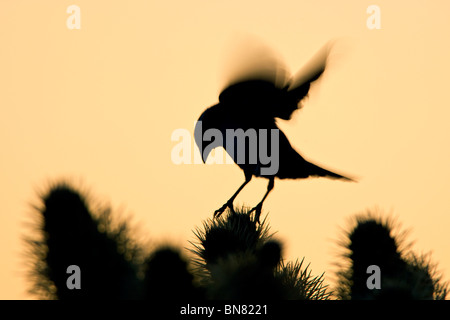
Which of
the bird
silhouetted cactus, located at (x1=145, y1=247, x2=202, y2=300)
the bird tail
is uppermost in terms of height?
the bird

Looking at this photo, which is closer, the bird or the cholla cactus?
the cholla cactus

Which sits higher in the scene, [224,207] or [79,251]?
[224,207]

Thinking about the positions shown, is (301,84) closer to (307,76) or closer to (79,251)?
(307,76)

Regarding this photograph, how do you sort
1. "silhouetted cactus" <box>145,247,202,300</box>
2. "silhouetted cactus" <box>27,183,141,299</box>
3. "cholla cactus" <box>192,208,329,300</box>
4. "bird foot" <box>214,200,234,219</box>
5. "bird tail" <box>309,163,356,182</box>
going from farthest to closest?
1. "bird tail" <box>309,163,356,182</box>
2. "bird foot" <box>214,200,234,219</box>
3. "silhouetted cactus" <box>27,183,141,299</box>
4. "cholla cactus" <box>192,208,329,300</box>
5. "silhouetted cactus" <box>145,247,202,300</box>

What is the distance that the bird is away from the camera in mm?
3521

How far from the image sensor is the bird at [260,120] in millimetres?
3521

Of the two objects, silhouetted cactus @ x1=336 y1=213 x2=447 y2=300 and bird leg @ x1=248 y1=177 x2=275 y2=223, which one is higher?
bird leg @ x1=248 y1=177 x2=275 y2=223

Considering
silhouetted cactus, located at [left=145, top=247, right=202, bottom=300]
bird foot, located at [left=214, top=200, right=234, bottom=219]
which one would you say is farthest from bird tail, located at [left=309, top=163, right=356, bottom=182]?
silhouetted cactus, located at [left=145, top=247, right=202, bottom=300]

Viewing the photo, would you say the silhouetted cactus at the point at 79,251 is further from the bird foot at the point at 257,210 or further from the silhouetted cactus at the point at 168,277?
the bird foot at the point at 257,210

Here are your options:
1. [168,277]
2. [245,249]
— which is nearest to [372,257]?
[245,249]

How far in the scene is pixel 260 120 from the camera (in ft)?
14.1

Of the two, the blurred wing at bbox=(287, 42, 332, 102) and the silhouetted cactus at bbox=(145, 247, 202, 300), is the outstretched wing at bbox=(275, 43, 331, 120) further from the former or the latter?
the silhouetted cactus at bbox=(145, 247, 202, 300)

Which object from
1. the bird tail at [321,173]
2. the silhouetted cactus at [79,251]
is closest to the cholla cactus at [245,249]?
the silhouetted cactus at [79,251]
